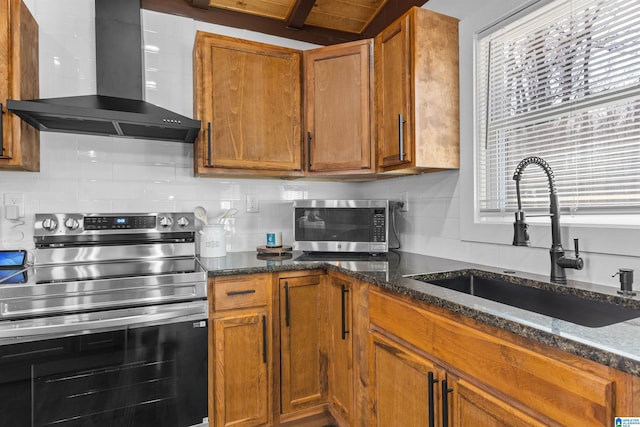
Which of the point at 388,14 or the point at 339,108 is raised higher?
the point at 388,14

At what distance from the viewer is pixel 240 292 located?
1.79 meters

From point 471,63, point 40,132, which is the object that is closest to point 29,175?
point 40,132

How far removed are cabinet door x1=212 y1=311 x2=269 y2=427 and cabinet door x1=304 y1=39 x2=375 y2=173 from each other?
3.26 feet

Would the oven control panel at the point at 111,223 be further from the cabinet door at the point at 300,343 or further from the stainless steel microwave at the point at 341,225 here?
the cabinet door at the point at 300,343

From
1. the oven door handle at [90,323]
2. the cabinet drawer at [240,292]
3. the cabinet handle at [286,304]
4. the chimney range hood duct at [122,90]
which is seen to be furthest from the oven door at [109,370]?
the chimney range hood duct at [122,90]

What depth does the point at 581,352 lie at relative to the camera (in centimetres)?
75

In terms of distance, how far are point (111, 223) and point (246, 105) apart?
105 centimetres

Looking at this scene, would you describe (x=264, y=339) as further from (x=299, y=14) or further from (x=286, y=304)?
(x=299, y=14)

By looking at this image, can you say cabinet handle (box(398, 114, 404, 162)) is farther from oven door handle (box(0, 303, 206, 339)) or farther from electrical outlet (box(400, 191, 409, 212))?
oven door handle (box(0, 303, 206, 339))

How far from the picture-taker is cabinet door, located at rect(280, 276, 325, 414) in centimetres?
187

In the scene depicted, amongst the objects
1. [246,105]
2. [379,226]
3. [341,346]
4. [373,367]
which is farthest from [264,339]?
[246,105]

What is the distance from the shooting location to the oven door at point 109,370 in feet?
4.56

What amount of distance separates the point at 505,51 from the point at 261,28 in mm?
1602

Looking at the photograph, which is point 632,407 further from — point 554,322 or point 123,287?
point 123,287
